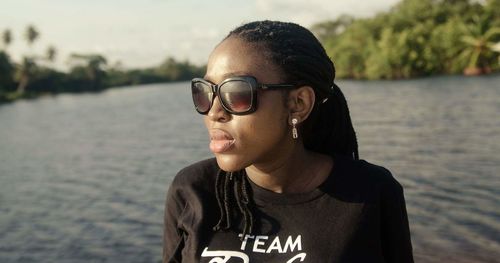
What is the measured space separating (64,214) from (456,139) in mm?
12981

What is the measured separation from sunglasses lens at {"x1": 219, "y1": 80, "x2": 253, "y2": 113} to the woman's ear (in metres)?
0.19

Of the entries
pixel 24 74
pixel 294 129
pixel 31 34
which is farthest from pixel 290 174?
pixel 31 34

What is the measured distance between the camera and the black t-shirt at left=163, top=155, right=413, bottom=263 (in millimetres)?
2020

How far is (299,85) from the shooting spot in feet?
6.84

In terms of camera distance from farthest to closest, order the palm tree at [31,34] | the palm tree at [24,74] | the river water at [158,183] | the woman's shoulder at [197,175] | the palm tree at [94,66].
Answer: the palm tree at [94,66] < the palm tree at [31,34] < the palm tree at [24,74] < the river water at [158,183] < the woman's shoulder at [197,175]

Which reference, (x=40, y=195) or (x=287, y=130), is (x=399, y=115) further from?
(x=287, y=130)

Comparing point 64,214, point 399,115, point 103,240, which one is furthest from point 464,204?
point 399,115

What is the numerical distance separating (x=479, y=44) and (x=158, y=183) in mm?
61459

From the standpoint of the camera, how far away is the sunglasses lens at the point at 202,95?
6.91 feet

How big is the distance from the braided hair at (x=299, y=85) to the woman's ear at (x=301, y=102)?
29 millimetres

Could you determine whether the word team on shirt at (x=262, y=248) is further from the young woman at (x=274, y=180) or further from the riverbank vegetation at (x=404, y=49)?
the riverbank vegetation at (x=404, y=49)

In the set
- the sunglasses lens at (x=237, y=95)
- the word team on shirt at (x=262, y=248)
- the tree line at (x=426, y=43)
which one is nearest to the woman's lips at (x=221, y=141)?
the sunglasses lens at (x=237, y=95)

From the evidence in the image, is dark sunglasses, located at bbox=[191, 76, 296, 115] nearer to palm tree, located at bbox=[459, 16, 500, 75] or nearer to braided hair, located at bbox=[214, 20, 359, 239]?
braided hair, located at bbox=[214, 20, 359, 239]

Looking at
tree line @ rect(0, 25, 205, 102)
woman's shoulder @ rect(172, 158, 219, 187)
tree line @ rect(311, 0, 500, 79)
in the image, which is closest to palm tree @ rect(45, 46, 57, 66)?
tree line @ rect(0, 25, 205, 102)
